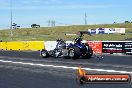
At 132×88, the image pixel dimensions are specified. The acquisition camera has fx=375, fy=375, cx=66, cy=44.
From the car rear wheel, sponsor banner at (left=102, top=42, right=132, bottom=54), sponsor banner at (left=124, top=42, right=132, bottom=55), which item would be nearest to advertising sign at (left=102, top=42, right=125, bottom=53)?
sponsor banner at (left=102, top=42, right=132, bottom=54)

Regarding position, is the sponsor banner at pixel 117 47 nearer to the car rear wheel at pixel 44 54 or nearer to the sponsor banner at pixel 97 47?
the sponsor banner at pixel 97 47

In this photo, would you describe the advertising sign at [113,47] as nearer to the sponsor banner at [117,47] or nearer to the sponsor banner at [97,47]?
the sponsor banner at [117,47]

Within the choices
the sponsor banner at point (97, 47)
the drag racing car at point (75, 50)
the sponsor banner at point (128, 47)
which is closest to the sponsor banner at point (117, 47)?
the sponsor banner at point (128, 47)

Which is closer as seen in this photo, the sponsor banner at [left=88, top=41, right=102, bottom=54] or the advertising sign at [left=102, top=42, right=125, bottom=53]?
the advertising sign at [left=102, top=42, right=125, bottom=53]

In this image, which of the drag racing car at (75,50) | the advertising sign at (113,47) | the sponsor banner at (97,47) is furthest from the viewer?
the sponsor banner at (97,47)

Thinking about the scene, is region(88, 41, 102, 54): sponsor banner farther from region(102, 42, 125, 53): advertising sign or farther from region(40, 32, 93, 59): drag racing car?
region(40, 32, 93, 59): drag racing car

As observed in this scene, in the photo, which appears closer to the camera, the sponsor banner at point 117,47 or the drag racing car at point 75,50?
the drag racing car at point 75,50

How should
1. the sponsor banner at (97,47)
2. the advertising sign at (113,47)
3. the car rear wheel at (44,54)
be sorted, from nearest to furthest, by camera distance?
the car rear wheel at (44,54) < the advertising sign at (113,47) < the sponsor banner at (97,47)

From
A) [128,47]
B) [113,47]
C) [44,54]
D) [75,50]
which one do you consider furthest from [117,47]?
[75,50]

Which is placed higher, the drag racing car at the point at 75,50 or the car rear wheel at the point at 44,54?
the drag racing car at the point at 75,50

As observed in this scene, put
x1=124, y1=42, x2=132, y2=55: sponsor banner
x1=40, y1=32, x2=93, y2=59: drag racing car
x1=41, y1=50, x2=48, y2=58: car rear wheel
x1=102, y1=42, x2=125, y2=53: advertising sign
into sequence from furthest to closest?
x1=102, y1=42, x2=125, y2=53: advertising sign → x1=124, y1=42, x2=132, y2=55: sponsor banner → x1=41, y1=50, x2=48, y2=58: car rear wheel → x1=40, y1=32, x2=93, y2=59: drag racing car

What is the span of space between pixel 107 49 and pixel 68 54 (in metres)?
8.31

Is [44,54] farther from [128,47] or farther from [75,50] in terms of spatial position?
[128,47]

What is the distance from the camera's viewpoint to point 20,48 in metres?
48.2
